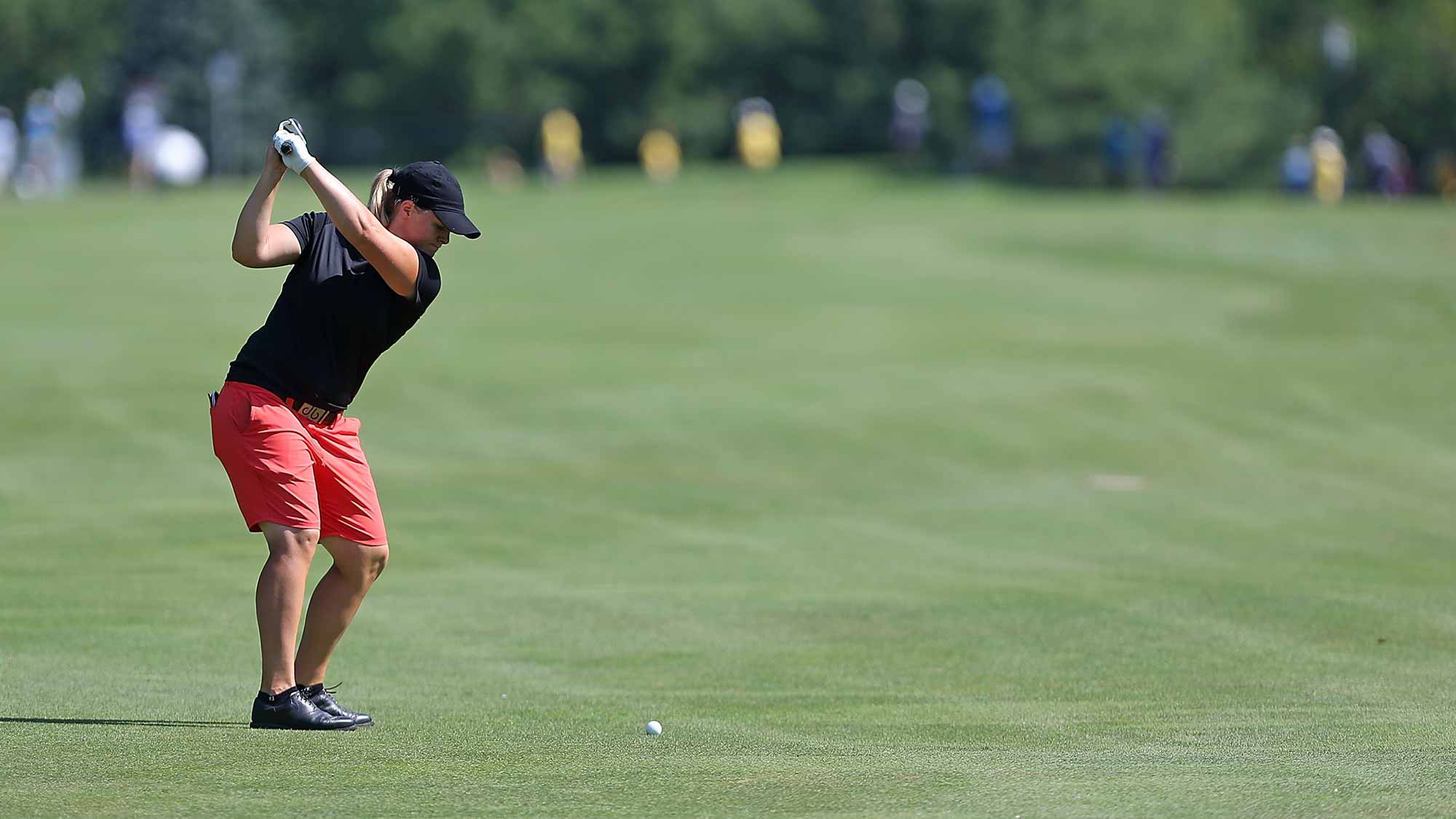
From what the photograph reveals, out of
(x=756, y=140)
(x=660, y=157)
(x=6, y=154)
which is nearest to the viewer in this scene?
(x=6, y=154)

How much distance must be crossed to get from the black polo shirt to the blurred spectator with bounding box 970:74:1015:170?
5036 cm

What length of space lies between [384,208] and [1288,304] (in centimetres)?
2561

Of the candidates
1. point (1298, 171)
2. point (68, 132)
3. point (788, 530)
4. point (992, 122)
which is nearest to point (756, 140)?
point (992, 122)

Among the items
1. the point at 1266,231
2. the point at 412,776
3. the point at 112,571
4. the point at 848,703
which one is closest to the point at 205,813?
the point at 412,776

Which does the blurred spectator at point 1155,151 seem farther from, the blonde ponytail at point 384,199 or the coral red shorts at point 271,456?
the coral red shorts at point 271,456

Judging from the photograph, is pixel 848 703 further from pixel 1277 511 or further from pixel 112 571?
pixel 1277 511

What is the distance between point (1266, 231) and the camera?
37.7m

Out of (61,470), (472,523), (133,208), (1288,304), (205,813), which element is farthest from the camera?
(133,208)

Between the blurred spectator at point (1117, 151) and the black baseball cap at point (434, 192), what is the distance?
55.0 m

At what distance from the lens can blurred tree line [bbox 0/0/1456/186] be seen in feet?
243

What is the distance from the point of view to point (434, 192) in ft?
24.7

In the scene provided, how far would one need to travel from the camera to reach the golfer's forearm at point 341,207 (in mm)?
7098

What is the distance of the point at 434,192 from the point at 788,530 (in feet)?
26.1

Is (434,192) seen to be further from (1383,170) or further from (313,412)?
(1383,170)
